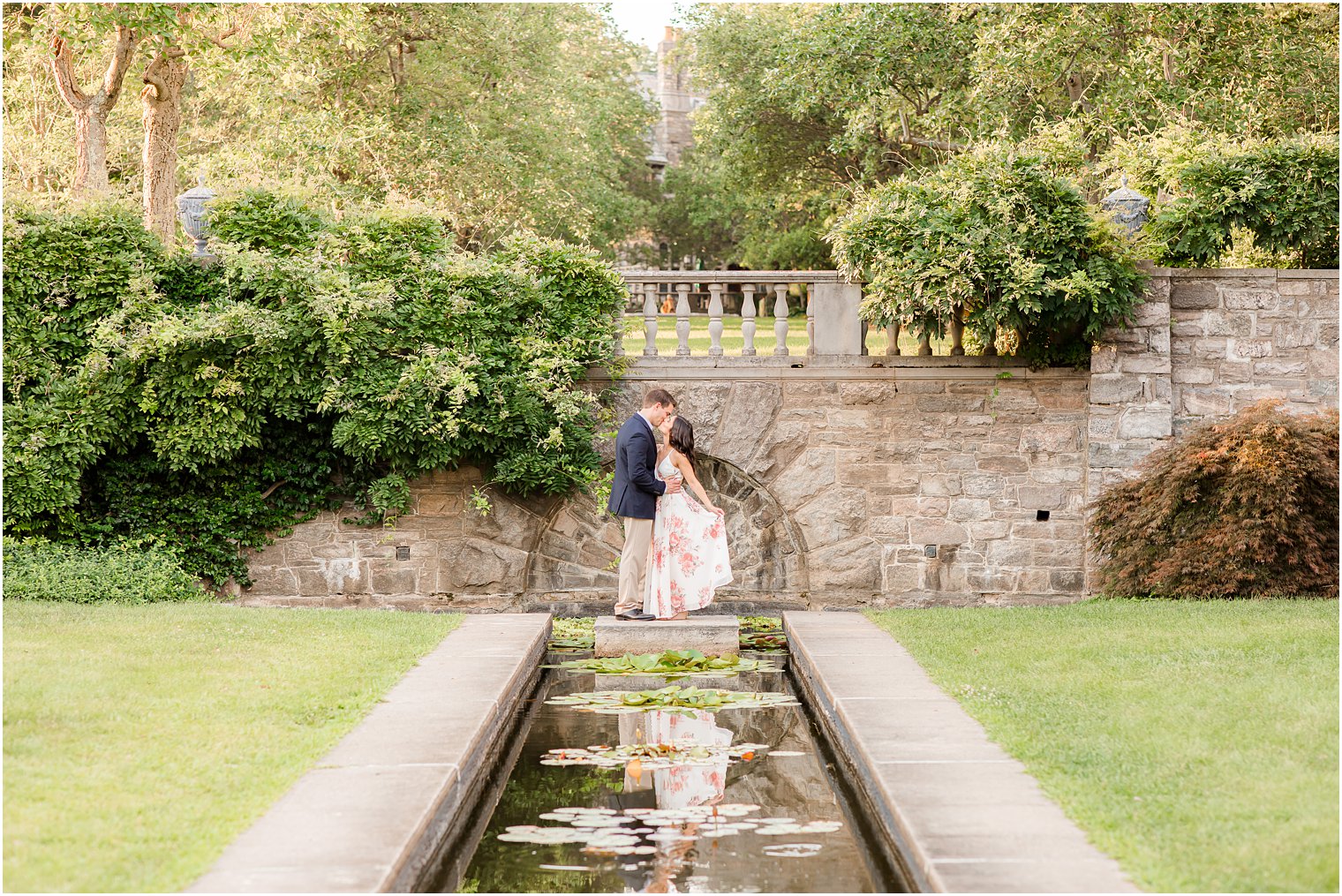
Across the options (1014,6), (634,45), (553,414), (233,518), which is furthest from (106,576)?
(634,45)

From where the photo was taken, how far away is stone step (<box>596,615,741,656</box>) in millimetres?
10484

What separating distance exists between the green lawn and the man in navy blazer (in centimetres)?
271

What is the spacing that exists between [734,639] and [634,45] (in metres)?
36.3

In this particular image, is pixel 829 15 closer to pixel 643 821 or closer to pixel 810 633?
pixel 810 633

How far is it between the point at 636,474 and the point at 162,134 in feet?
35.1

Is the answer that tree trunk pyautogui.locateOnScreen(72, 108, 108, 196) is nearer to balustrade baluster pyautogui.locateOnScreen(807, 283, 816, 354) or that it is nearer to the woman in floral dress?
balustrade baluster pyautogui.locateOnScreen(807, 283, 816, 354)

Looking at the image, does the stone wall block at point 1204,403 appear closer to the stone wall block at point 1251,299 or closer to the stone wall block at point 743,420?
the stone wall block at point 1251,299

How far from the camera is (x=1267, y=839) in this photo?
16.2 feet

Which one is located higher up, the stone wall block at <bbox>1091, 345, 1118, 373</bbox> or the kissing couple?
the stone wall block at <bbox>1091, 345, 1118, 373</bbox>

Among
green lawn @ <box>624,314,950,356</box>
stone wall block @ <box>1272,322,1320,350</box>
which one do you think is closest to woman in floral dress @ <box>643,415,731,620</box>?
green lawn @ <box>624,314,950,356</box>

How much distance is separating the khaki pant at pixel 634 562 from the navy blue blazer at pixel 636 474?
116mm

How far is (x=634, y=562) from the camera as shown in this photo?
1069 cm

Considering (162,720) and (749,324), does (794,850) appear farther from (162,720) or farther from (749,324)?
(749,324)

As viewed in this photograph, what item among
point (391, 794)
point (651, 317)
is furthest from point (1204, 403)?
point (391, 794)
